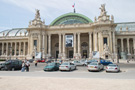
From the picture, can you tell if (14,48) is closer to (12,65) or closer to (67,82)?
(12,65)

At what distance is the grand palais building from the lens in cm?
5897

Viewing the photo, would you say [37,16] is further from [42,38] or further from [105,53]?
[105,53]

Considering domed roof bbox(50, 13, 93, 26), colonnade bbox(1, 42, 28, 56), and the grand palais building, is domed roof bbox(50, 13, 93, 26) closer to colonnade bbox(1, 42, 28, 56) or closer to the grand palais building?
the grand palais building

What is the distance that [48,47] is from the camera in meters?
66.9

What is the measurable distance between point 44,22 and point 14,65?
47.0 meters

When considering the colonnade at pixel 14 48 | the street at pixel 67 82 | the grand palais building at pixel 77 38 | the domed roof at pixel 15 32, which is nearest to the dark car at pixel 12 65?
the street at pixel 67 82

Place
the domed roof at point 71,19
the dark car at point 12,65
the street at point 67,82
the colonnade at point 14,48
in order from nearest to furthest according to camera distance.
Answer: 1. the street at point 67,82
2. the dark car at point 12,65
3. the domed roof at point 71,19
4. the colonnade at point 14,48

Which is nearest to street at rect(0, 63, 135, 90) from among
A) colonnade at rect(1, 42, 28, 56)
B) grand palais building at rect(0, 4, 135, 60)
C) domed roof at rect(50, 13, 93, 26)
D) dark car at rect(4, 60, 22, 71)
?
dark car at rect(4, 60, 22, 71)

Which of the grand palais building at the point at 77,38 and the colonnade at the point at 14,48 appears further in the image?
the colonnade at the point at 14,48

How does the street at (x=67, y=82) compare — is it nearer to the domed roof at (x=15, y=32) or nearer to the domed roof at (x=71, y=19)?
the domed roof at (x=71, y=19)

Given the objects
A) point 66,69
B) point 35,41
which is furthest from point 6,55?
point 66,69

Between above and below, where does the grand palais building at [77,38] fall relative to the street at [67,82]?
above

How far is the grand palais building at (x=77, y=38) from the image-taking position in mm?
58969

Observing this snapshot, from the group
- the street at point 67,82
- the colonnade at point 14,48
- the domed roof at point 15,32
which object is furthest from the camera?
the domed roof at point 15,32
